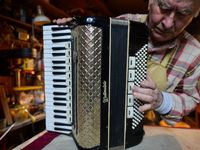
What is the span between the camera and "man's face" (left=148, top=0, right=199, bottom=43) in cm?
79

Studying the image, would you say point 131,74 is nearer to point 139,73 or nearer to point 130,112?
point 139,73

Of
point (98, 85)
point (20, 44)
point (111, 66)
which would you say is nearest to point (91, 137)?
point (98, 85)

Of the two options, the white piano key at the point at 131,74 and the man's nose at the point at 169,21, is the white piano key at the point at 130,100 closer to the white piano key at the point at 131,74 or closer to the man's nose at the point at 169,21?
the white piano key at the point at 131,74

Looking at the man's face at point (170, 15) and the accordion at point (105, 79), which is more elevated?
the man's face at point (170, 15)

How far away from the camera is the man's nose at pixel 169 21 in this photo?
2.75 ft

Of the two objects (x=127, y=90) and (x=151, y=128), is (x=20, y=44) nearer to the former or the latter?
(x=127, y=90)

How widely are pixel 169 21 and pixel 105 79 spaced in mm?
543

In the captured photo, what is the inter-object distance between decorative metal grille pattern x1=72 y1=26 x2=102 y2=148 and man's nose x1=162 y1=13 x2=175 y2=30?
Result: 0.45 m

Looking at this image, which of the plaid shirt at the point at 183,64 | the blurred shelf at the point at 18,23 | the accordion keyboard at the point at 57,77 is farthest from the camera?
the blurred shelf at the point at 18,23

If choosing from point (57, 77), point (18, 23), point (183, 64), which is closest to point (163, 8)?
point (183, 64)

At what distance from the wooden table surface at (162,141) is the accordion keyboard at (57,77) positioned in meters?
0.10

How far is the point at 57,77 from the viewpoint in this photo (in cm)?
94

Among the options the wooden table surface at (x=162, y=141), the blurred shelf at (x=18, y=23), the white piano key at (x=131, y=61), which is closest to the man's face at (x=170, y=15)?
the white piano key at (x=131, y=61)

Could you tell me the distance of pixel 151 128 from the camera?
109 cm
